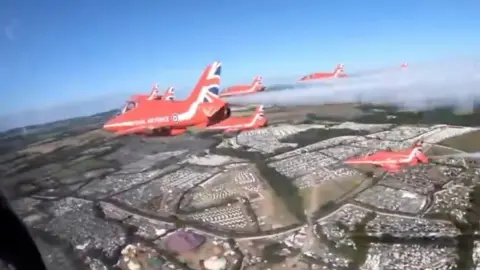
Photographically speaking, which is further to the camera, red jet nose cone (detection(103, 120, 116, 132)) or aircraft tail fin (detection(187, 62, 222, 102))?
red jet nose cone (detection(103, 120, 116, 132))

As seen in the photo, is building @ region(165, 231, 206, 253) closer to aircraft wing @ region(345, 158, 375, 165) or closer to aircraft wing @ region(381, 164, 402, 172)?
aircraft wing @ region(345, 158, 375, 165)

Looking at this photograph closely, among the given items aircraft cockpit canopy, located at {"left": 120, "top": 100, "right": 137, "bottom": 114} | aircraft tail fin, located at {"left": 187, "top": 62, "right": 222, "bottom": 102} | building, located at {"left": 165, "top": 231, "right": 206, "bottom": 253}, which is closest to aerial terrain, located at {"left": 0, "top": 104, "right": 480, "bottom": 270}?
building, located at {"left": 165, "top": 231, "right": 206, "bottom": 253}

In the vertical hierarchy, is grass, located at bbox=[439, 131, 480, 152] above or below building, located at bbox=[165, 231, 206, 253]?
above

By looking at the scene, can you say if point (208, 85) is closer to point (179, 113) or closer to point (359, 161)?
point (179, 113)

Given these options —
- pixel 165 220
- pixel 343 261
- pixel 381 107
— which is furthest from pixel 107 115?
pixel 381 107

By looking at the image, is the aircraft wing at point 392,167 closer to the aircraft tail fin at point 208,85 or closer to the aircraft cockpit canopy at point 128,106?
the aircraft tail fin at point 208,85

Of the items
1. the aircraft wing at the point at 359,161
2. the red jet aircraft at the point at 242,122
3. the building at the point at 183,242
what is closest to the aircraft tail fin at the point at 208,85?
the red jet aircraft at the point at 242,122

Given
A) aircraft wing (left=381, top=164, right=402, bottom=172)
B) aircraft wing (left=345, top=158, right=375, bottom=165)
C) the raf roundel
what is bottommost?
aircraft wing (left=381, top=164, right=402, bottom=172)

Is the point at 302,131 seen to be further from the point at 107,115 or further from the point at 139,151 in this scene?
the point at 107,115

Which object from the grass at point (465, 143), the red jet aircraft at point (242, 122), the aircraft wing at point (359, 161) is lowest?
the aircraft wing at point (359, 161)
